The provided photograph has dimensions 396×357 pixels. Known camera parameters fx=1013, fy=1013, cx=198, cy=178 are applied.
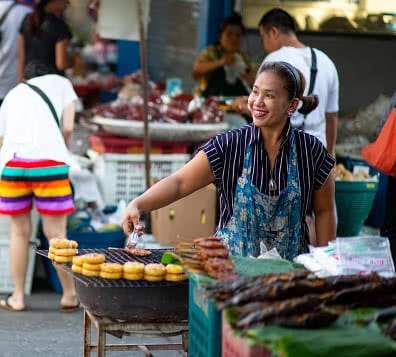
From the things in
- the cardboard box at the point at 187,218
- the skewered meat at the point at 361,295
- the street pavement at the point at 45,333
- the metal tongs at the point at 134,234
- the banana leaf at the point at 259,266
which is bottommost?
the street pavement at the point at 45,333

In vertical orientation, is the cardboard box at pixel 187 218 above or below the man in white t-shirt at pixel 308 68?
below

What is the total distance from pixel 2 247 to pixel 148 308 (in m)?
3.82

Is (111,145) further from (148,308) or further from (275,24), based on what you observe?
(148,308)

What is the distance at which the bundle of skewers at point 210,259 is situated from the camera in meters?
3.91

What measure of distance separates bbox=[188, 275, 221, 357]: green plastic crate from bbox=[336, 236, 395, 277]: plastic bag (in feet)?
1.71

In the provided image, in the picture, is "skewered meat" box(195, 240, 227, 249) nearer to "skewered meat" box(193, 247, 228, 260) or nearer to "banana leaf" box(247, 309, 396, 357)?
"skewered meat" box(193, 247, 228, 260)

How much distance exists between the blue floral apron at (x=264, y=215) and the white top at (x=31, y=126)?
3.00 meters

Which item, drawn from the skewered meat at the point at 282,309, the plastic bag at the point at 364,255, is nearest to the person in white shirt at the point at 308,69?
the plastic bag at the point at 364,255

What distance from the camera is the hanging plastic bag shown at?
6020 mm

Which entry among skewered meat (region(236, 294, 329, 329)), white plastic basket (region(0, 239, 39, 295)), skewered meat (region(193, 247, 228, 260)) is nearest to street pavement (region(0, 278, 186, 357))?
white plastic basket (region(0, 239, 39, 295))

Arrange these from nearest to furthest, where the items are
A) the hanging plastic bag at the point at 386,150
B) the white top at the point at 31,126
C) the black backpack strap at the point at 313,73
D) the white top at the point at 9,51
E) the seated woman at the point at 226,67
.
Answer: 1. the hanging plastic bag at the point at 386,150
2. the black backpack strap at the point at 313,73
3. the white top at the point at 31,126
4. the seated woman at the point at 226,67
5. the white top at the point at 9,51

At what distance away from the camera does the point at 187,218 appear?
26.7ft

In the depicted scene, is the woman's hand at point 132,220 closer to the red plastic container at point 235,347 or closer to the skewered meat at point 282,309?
the red plastic container at point 235,347

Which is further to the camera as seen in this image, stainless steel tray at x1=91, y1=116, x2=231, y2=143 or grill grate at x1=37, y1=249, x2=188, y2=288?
stainless steel tray at x1=91, y1=116, x2=231, y2=143
